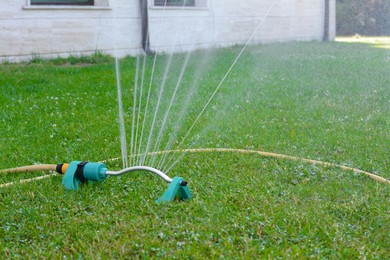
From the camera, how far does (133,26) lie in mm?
10078

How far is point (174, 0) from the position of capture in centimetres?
1127

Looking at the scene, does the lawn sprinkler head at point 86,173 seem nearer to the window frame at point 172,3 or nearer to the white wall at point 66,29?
the white wall at point 66,29

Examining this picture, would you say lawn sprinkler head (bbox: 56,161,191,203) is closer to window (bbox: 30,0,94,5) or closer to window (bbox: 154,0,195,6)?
window (bbox: 30,0,94,5)

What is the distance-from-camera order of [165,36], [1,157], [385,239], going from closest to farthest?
[385,239] → [1,157] → [165,36]

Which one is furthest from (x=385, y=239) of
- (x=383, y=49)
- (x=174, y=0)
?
(x=383, y=49)

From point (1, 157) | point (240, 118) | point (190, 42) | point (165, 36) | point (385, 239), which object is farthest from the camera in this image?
point (190, 42)

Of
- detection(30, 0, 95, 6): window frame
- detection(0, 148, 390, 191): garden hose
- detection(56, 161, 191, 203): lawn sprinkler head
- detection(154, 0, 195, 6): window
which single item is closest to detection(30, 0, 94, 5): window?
detection(30, 0, 95, 6): window frame

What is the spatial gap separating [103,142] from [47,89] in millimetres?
2401

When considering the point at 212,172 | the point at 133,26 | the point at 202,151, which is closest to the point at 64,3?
the point at 133,26

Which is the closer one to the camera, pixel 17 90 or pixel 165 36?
pixel 17 90

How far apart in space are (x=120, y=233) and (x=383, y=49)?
10.3 meters

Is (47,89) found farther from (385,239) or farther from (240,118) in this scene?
(385,239)

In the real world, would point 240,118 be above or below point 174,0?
below

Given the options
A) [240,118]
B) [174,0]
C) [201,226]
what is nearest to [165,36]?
[174,0]
